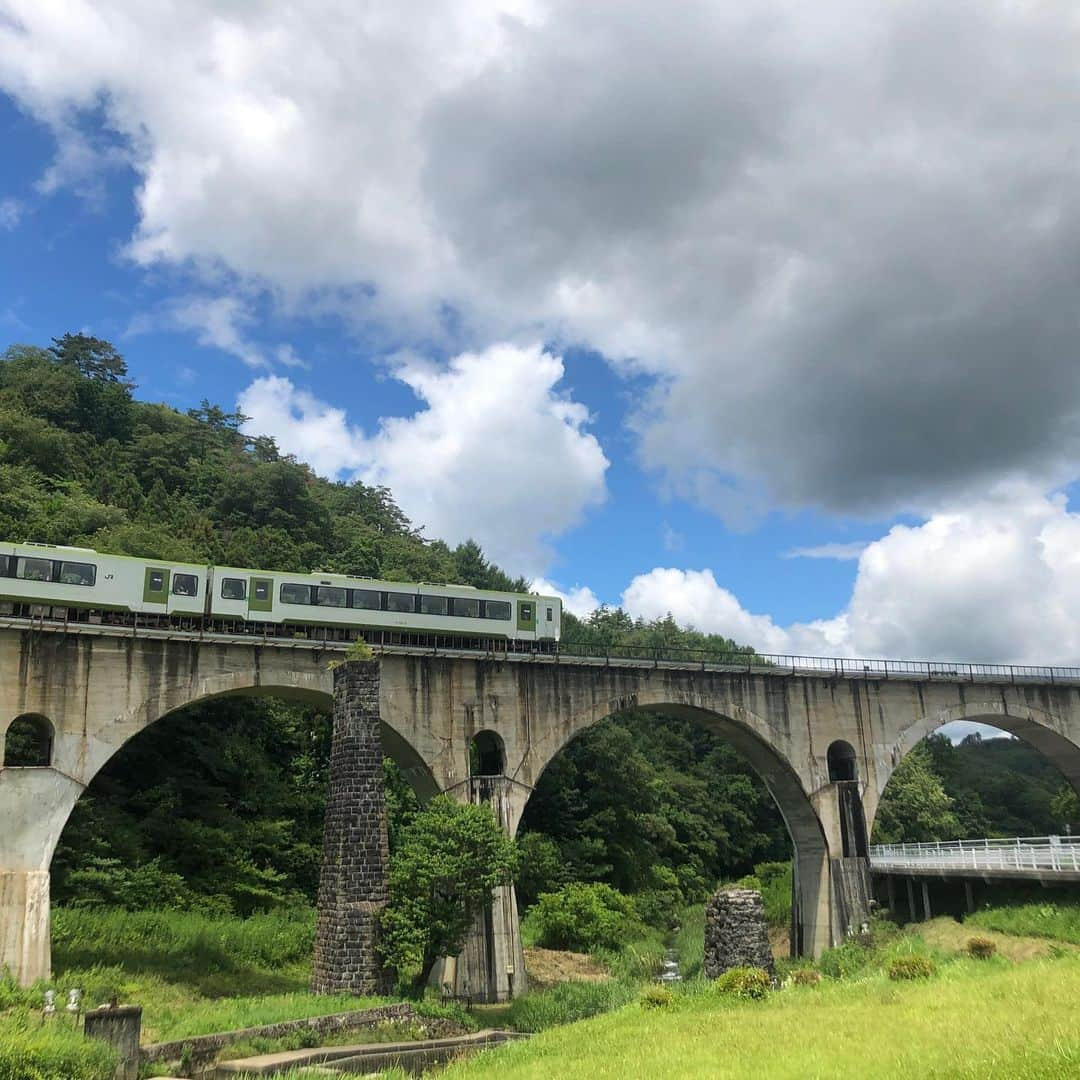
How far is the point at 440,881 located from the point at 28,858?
10724 mm

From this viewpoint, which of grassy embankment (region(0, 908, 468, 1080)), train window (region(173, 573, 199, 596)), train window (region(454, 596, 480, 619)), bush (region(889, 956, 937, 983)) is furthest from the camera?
train window (region(454, 596, 480, 619))

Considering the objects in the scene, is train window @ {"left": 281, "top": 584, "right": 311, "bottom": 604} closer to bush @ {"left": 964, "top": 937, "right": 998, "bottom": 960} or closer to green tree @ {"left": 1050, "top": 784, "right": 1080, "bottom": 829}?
bush @ {"left": 964, "top": 937, "right": 998, "bottom": 960}

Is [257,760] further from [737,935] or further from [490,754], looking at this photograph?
[737,935]

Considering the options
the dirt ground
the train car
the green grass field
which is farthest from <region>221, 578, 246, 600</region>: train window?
the dirt ground

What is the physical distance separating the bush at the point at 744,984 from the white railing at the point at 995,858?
1430 centimetres

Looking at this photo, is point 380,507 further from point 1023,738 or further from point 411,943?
point 411,943

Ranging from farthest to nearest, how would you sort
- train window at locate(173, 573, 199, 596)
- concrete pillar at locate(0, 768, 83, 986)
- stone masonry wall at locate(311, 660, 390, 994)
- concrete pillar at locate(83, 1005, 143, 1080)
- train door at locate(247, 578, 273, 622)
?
train door at locate(247, 578, 273, 622) < train window at locate(173, 573, 199, 596) < concrete pillar at locate(0, 768, 83, 986) < stone masonry wall at locate(311, 660, 390, 994) < concrete pillar at locate(83, 1005, 143, 1080)

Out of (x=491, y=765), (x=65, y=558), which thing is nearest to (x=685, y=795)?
(x=491, y=765)

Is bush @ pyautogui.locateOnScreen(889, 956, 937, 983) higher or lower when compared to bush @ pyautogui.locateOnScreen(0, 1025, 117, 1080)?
lower

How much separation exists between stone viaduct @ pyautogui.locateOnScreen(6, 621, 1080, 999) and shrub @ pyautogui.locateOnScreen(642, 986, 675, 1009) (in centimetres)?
819

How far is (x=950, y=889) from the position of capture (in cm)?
3778

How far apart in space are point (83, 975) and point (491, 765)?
13.8 m

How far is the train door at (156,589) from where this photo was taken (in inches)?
1141

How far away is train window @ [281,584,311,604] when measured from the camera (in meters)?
31.2
